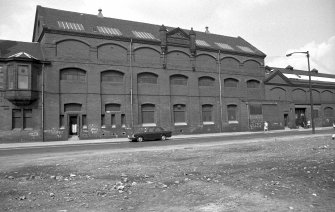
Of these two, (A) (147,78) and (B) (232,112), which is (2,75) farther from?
(B) (232,112)

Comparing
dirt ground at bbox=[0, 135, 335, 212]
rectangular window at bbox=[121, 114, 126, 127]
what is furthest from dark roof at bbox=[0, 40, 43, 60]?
dirt ground at bbox=[0, 135, 335, 212]

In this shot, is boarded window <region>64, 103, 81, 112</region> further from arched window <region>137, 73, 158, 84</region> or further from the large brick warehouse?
arched window <region>137, 73, 158, 84</region>

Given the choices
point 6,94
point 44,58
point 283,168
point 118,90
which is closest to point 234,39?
point 118,90

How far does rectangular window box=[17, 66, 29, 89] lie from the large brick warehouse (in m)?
0.09

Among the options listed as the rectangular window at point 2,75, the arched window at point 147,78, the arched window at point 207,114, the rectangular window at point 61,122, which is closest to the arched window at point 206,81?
the arched window at point 207,114

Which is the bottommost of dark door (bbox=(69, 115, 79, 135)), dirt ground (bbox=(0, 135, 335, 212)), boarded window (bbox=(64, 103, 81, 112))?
dirt ground (bbox=(0, 135, 335, 212))

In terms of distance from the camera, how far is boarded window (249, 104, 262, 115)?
37.3m

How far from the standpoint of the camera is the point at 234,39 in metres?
42.2

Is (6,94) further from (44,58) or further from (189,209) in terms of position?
(189,209)

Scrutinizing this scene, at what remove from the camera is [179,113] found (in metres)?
32.6

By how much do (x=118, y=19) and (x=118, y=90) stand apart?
1055 cm

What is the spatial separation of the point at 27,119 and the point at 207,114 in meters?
20.7

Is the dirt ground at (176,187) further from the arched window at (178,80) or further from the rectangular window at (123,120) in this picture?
the arched window at (178,80)

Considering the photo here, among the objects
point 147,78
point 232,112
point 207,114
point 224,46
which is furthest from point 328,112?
point 147,78
